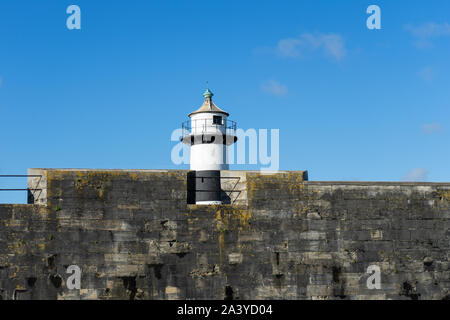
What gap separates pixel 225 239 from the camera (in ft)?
60.7

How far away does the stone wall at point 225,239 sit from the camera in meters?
17.9

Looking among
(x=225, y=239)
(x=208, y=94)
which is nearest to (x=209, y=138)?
(x=208, y=94)

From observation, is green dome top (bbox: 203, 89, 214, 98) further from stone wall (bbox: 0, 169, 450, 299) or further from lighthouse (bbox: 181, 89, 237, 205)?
stone wall (bbox: 0, 169, 450, 299)

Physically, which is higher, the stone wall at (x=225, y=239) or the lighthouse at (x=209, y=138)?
the lighthouse at (x=209, y=138)

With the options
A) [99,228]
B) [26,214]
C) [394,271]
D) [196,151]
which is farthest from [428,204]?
[196,151]

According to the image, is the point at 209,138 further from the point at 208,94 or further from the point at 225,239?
the point at 225,239

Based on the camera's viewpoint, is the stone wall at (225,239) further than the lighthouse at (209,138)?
No

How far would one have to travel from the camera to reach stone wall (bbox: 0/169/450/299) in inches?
706

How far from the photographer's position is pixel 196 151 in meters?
31.1

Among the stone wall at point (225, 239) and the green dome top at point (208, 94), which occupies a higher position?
the green dome top at point (208, 94)

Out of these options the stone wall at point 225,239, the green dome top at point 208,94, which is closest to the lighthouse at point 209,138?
the green dome top at point 208,94

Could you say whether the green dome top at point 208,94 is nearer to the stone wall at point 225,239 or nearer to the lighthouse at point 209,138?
the lighthouse at point 209,138
